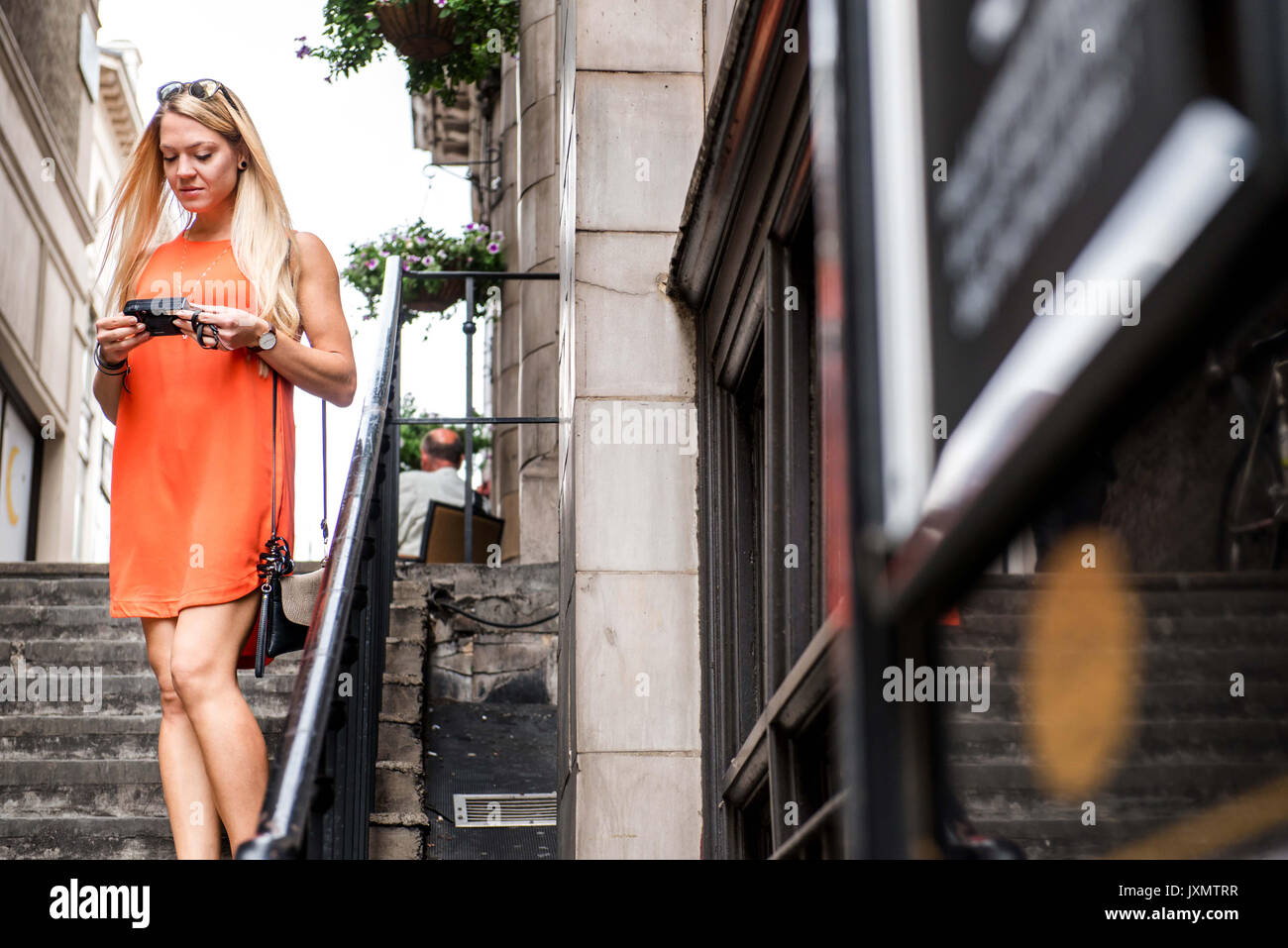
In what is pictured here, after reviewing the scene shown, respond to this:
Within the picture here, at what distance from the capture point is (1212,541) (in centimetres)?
128

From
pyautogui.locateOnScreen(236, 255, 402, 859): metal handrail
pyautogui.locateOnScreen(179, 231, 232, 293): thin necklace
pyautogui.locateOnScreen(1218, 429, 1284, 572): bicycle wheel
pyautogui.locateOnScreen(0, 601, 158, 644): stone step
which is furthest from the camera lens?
pyautogui.locateOnScreen(0, 601, 158, 644): stone step

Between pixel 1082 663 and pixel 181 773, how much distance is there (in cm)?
195

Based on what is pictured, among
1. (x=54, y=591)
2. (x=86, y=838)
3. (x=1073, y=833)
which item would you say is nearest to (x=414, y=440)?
(x=54, y=591)

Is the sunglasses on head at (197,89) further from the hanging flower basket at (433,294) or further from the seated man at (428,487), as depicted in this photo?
the hanging flower basket at (433,294)

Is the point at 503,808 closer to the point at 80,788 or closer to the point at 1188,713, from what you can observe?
the point at 80,788

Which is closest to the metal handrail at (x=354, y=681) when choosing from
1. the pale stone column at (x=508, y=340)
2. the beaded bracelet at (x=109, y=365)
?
the beaded bracelet at (x=109, y=365)

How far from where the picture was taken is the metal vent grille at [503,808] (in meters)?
5.04

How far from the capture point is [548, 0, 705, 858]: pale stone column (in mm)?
4246

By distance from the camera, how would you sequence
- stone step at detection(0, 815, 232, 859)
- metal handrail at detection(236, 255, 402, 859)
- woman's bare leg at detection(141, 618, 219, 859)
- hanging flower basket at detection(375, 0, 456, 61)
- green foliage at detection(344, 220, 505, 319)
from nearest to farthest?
metal handrail at detection(236, 255, 402, 859) < woman's bare leg at detection(141, 618, 219, 859) < stone step at detection(0, 815, 232, 859) < hanging flower basket at detection(375, 0, 456, 61) < green foliage at detection(344, 220, 505, 319)

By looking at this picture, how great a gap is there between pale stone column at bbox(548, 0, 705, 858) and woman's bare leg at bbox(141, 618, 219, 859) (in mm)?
1451

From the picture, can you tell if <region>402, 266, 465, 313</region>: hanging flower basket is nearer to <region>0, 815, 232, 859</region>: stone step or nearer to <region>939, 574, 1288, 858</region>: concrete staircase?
<region>0, 815, 232, 859</region>: stone step

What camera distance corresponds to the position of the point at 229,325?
2996 millimetres

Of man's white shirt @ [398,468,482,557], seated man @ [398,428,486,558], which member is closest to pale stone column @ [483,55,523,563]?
seated man @ [398,428,486,558]
